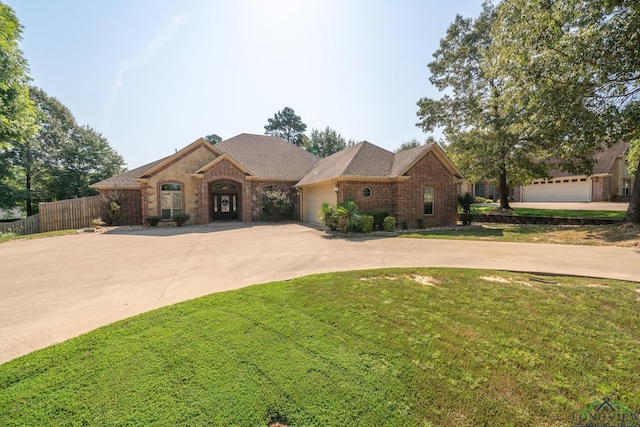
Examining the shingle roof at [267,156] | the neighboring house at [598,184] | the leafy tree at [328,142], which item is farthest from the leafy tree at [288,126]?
the neighboring house at [598,184]

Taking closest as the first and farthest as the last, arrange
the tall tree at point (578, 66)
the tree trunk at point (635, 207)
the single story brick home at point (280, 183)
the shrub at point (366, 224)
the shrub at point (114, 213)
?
the tall tree at point (578, 66)
the tree trunk at point (635, 207)
the shrub at point (366, 224)
the single story brick home at point (280, 183)
the shrub at point (114, 213)

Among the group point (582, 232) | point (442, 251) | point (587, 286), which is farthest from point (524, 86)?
point (587, 286)

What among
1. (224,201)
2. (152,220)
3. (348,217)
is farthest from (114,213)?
(348,217)

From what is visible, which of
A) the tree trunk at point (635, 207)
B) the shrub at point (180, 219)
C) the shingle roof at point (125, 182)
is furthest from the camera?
the shingle roof at point (125, 182)

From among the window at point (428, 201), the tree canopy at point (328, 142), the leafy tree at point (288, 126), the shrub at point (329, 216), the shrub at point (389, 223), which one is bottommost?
the shrub at point (389, 223)

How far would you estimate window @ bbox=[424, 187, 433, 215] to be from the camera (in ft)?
51.7

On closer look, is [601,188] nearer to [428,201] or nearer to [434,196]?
[434,196]

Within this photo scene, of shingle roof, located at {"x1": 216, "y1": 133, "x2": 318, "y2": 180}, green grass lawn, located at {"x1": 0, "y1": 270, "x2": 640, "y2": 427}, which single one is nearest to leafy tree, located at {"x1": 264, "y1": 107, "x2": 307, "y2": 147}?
shingle roof, located at {"x1": 216, "y1": 133, "x2": 318, "y2": 180}

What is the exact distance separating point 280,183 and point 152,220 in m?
8.82

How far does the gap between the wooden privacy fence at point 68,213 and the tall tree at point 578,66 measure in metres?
24.6

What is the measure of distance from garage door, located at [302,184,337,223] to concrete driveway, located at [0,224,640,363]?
517cm

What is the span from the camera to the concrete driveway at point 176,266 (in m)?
4.18

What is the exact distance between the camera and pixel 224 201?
843 inches

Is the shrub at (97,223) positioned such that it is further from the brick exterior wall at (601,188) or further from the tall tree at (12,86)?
the brick exterior wall at (601,188)
